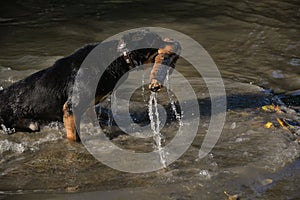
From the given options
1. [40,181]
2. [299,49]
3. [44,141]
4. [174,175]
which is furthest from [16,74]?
[299,49]

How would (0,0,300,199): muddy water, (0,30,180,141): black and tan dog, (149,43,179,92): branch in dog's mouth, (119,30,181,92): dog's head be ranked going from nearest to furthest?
(0,0,300,199): muddy water
(149,43,179,92): branch in dog's mouth
(119,30,181,92): dog's head
(0,30,180,141): black and tan dog

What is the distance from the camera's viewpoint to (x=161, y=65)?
5.48m

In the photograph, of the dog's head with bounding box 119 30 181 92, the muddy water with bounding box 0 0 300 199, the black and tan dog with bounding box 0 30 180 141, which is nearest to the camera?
the muddy water with bounding box 0 0 300 199

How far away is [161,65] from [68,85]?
115cm

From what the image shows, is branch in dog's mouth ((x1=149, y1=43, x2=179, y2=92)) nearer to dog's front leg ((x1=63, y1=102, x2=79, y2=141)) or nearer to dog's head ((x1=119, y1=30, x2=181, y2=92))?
dog's head ((x1=119, y1=30, x2=181, y2=92))

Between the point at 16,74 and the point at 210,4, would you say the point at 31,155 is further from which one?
the point at 210,4

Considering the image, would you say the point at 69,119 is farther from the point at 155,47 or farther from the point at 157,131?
the point at 155,47

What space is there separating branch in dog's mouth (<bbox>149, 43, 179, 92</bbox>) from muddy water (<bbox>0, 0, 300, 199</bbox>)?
2.82ft

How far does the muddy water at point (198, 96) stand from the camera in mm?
4879

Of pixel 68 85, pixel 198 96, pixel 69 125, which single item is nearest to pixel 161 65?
pixel 68 85

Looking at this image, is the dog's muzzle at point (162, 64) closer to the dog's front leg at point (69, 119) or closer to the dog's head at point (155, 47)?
the dog's head at point (155, 47)

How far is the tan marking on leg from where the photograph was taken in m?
5.75

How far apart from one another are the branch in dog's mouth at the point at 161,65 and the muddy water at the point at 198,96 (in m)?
0.86

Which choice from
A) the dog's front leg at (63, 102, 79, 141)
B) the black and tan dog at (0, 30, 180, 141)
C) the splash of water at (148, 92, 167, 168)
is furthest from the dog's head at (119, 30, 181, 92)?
the dog's front leg at (63, 102, 79, 141)
